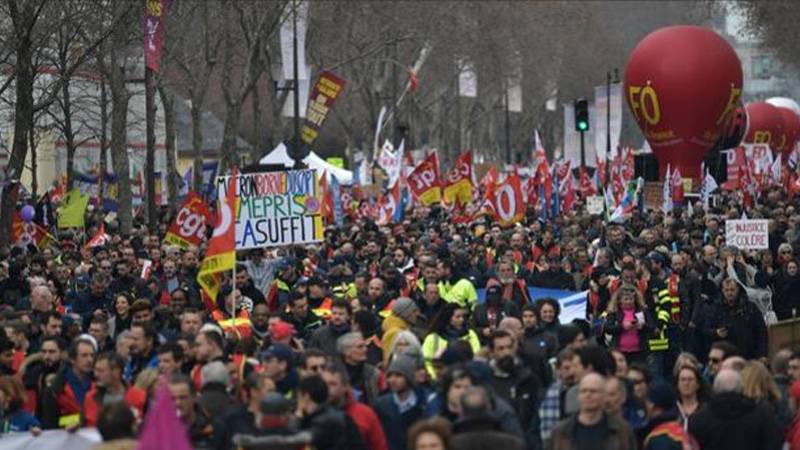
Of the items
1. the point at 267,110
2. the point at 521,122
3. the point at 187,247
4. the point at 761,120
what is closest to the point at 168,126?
the point at 187,247

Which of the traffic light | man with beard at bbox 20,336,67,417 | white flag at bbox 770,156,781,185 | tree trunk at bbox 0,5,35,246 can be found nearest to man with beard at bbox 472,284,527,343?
man with beard at bbox 20,336,67,417

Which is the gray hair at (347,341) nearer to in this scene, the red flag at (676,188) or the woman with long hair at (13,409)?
the woman with long hair at (13,409)

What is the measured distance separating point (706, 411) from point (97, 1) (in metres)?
18.6

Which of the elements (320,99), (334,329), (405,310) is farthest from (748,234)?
(320,99)

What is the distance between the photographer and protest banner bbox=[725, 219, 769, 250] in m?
26.2

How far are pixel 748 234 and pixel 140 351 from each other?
12.4m

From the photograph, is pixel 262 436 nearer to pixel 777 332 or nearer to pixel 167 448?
pixel 167 448

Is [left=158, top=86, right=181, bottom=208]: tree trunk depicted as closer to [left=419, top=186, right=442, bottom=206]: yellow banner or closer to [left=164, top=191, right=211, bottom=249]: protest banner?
[left=419, top=186, right=442, bottom=206]: yellow banner

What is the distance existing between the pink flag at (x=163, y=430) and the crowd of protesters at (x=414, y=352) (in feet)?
3.53

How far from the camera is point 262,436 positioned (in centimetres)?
1067

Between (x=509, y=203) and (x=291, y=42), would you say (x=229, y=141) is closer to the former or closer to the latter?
(x=291, y=42)

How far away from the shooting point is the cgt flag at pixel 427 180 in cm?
3831

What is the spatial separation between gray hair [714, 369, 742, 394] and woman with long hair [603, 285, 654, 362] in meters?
6.67

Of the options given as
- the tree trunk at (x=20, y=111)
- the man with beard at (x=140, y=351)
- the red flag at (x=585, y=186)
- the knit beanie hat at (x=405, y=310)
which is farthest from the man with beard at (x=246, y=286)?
the red flag at (x=585, y=186)
